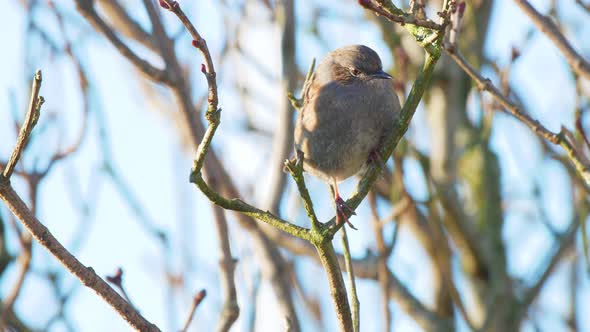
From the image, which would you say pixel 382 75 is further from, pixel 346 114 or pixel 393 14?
pixel 393 14

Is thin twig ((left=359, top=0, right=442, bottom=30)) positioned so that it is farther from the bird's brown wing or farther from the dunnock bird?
the bird's brown wing

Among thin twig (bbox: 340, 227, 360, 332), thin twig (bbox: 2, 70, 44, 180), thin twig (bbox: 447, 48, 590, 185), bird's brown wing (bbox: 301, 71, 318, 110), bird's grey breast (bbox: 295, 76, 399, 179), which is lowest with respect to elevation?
thin twig (bbox: 2, 70, 44, 180)

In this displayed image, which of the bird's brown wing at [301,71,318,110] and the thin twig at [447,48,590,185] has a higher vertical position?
the bird's brown wing at [301,71,318,110]

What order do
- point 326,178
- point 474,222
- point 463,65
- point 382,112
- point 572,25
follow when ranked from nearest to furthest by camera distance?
point 463,65 < point 382,112 < point 326,178 < point 474,222 < point 572,25

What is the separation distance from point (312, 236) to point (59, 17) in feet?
9.06

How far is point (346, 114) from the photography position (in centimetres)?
425

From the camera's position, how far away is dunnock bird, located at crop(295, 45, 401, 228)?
4.15 m

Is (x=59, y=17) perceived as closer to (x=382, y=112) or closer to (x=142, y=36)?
(x=142, y=36)

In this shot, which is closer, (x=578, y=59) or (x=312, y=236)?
(x=312, y=236)

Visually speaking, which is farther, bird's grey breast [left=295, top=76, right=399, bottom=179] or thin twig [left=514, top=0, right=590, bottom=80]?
bird's grey breast [left=295, top=76, right=399, bottom=179]

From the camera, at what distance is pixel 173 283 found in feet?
22.2

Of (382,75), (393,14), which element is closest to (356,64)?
(382,75)

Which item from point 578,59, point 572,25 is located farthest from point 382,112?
point 572,25

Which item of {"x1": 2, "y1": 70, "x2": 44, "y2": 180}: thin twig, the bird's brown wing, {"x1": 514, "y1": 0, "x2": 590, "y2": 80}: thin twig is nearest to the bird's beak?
the bird's brown wing
